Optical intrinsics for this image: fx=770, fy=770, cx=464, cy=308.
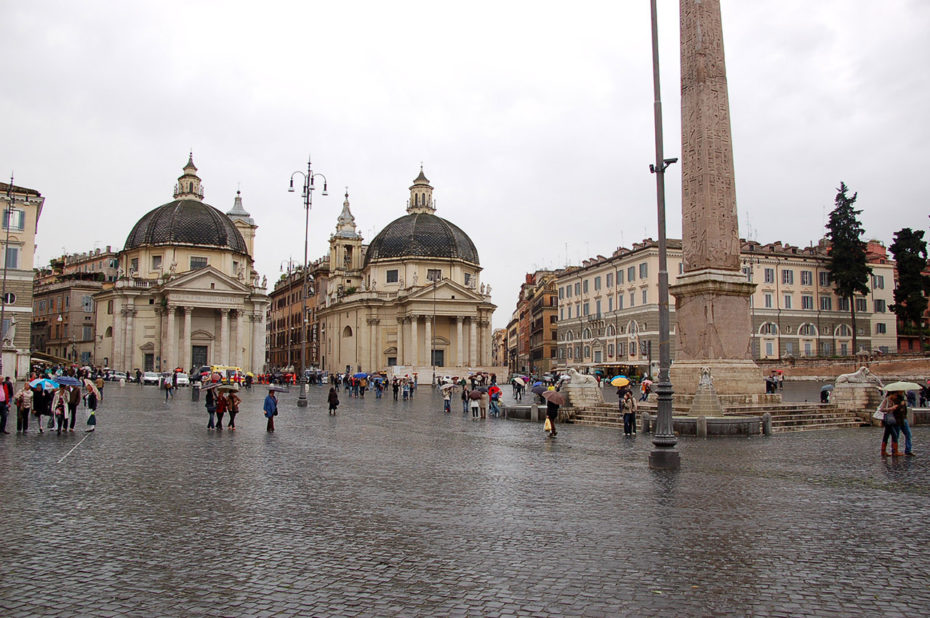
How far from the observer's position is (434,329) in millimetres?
69562

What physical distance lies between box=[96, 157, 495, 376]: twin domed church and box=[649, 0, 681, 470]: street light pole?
5482 cm

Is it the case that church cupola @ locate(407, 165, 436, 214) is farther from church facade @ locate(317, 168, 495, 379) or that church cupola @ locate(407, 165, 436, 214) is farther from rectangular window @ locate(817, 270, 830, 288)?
rectangular window @ locate(817, 270, 830, 288)

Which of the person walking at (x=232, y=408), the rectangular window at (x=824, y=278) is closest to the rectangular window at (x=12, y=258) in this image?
the person walking at (x=232, y=408)

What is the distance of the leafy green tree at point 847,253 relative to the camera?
184ft

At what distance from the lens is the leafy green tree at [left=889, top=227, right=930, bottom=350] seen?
180 feet

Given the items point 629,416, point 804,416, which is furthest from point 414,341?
point 629,416

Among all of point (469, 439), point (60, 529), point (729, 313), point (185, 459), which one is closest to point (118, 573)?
point (60, 529)

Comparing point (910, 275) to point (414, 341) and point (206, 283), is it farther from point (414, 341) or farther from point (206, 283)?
point (206, 283)

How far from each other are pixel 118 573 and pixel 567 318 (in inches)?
2616

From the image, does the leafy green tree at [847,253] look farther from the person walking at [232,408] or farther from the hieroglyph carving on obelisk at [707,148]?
the person walking at [232,408]

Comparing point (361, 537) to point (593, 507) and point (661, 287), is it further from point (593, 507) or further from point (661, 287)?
point (661, 287)

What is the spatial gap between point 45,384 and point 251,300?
54228 millimetres

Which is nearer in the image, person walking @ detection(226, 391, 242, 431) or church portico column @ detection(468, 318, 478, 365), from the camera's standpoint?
person walking @ detection(226, 391, 242, 431)

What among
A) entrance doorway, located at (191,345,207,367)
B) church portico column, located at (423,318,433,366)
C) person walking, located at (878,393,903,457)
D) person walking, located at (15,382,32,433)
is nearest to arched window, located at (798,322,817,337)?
church portico column, located at (423,318,433,366)
